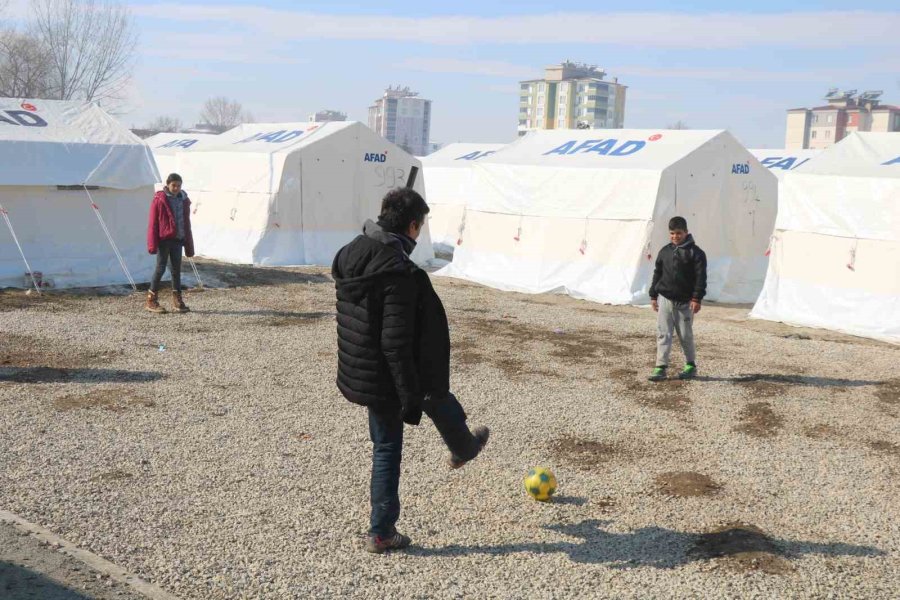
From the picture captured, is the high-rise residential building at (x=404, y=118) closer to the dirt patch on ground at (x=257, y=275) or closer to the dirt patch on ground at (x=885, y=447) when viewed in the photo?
the dirt patch on ground at (x=257, y=275)

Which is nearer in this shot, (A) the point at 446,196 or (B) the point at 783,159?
(B) the point at 783,159

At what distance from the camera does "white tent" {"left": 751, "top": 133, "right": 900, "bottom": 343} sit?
12859 millimetres

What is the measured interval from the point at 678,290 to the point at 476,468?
3.81 m

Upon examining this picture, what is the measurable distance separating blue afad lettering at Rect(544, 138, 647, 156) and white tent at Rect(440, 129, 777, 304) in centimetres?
2

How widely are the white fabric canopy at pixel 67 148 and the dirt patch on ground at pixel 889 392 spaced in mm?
11305

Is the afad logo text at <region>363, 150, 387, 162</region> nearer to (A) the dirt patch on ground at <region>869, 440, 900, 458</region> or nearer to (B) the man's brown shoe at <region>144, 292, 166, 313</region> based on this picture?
(B) the man's brown shoe at <region>144, 292, 166, 313</region>

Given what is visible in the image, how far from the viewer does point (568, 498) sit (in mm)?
5828

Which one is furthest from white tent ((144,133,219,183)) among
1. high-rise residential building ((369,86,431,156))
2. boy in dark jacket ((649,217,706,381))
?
high-rise residential building ((369,86,431,156))

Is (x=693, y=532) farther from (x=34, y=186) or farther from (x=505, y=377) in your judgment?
(x=34, y=186)

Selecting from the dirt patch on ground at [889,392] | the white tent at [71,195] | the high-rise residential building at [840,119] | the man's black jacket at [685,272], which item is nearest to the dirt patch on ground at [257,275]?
the white tent at [71,195]

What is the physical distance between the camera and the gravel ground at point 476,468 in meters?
4.72

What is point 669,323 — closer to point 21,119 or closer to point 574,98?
point 21,119

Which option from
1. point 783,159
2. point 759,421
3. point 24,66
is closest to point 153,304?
point 759,421

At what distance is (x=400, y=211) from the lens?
185 inches
